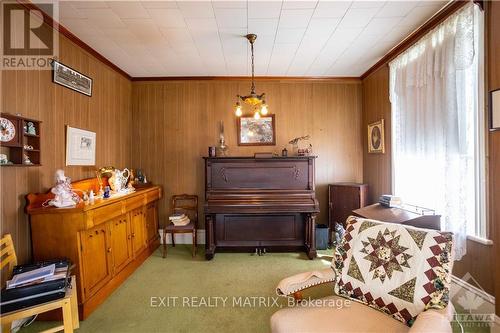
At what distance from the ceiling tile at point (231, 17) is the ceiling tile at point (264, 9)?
0.08 meters

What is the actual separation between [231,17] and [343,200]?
289cm

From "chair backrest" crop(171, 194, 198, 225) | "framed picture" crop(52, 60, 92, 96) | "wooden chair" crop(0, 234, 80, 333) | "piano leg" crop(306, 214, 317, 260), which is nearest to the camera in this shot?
"wooden chair" crop(0, 234, 80, 333)

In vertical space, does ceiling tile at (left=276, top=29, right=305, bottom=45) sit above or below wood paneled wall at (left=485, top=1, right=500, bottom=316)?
above

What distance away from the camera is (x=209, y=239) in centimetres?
348

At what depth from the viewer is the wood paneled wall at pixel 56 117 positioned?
2047mm

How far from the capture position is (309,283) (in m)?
1.60

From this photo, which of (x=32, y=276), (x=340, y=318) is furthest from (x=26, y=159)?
(x=340, y=318)

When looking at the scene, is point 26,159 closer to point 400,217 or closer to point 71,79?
point 71,79

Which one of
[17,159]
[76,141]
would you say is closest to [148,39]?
[76,141]

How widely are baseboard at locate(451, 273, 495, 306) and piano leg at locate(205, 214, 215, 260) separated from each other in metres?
2.75

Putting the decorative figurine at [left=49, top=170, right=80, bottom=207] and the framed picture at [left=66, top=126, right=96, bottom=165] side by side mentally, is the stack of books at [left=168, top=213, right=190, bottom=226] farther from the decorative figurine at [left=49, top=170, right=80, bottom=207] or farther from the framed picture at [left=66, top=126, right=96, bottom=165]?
the decorative figurine at [left=49, top=170, right=80, bottom=207]

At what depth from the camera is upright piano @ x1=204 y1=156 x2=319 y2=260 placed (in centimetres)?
358

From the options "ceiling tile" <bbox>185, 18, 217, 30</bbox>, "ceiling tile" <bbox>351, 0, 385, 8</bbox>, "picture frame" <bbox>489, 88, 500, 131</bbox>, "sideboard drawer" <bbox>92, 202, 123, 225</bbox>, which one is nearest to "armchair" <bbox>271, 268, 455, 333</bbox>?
"picture frame" <bbox>489, 88, 500, 131</bbox>

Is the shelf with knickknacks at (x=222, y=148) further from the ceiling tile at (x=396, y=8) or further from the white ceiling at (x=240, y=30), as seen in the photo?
the ceiling tile at (x=396, y=8)
